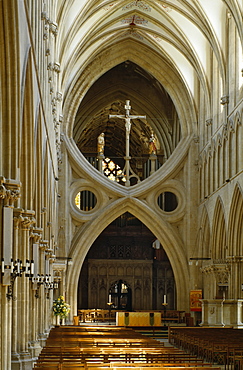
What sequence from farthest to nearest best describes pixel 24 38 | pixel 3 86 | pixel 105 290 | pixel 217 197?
pixel 105 290
pixel 217 197
pixel 24 38
pixel 3 86

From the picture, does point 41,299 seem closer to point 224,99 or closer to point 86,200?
point 224,99

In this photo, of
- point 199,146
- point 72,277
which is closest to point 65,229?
point 72,277

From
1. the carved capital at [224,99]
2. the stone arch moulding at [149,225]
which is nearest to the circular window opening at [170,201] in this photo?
the stone arch moulding at [149,225]

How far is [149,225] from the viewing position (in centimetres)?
Result: 3766

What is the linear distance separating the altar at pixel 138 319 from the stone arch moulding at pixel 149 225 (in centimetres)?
453

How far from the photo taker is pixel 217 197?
32.2 meters

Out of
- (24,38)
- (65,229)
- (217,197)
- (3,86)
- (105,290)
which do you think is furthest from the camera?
(105,290)

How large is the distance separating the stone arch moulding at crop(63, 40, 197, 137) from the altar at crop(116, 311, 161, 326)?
10938mm

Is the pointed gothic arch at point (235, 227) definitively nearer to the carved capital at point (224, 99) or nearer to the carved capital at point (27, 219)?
the carved capital at point (224, 99)

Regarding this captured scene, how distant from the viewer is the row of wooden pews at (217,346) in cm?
1490

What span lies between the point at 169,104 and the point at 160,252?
9.94m

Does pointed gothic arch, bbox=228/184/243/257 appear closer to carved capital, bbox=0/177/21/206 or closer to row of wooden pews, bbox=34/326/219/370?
row of wooden pews, bbox=34/326/219/370

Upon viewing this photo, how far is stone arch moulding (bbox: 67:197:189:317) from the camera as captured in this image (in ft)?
120

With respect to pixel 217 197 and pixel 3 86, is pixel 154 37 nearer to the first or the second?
pixel 217 197
